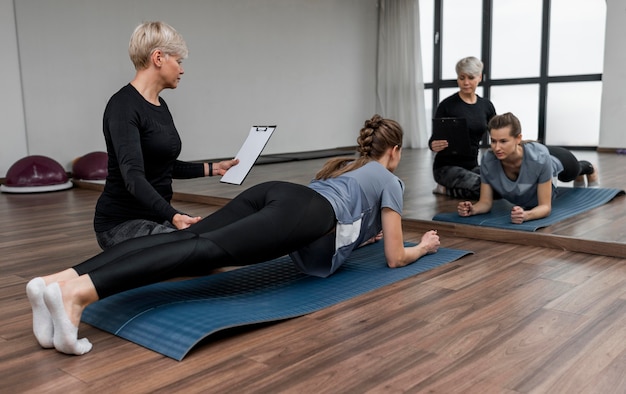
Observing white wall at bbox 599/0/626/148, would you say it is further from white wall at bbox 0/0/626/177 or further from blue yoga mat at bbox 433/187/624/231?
blue yoga mat at bbox 433/187/624/231

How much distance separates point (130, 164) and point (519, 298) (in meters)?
1.44

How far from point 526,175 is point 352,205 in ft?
4.66

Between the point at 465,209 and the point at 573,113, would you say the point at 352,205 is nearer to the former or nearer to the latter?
the point at 465,209

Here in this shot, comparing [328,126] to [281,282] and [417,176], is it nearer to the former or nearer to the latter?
[417,176]

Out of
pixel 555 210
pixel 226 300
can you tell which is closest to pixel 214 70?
pixel 555 210

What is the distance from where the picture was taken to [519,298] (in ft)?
6.89

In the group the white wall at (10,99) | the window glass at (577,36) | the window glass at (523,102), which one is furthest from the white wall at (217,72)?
the window glass at (523,102)

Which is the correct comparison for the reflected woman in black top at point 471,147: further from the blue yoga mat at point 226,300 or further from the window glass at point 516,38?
the window glass at point 516,38

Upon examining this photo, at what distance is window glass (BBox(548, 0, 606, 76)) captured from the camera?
779 centimetres

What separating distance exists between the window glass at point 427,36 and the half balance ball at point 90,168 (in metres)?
5.47

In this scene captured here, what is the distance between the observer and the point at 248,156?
243 cm

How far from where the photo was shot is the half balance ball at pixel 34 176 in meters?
5.25

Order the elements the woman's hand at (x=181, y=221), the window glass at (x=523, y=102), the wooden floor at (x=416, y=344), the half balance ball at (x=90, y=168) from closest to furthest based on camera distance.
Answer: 1. the wooden floor at (x=416, y=344)
2. the woman's hand at (x=181, y=221)
3. the half balance ball at (x=90, y=168)
4. the window glass at (x=523, y=102)

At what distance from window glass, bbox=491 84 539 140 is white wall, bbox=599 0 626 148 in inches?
38.4
